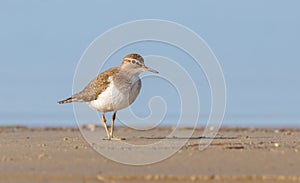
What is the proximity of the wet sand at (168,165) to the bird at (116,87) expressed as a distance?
1.09m

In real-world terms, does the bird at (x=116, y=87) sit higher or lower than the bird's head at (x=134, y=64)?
lower

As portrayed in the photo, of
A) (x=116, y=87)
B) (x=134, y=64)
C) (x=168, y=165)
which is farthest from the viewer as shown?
(x=134, y=64)

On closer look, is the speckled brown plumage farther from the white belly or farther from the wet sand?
the wet sand

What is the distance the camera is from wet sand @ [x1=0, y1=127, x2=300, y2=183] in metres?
11.0

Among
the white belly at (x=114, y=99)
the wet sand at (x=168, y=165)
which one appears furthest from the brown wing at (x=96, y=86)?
the wet sand at (x=168, y=165)

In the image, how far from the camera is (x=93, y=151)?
13477 mm

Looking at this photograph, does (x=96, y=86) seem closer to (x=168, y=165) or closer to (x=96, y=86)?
(x=96, y=86)

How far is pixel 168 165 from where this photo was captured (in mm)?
11953

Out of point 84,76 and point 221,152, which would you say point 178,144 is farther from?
point 84,76

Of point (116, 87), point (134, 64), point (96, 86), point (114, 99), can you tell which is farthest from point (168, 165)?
point (134, 64)

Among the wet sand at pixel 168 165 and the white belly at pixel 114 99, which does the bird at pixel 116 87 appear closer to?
the white belly at pixel 114 99

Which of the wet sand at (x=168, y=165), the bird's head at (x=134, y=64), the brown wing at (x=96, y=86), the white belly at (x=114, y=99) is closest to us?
the wet sand at (x=168, y=165)

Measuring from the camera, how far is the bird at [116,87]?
15.5m

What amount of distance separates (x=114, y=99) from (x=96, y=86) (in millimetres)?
672
